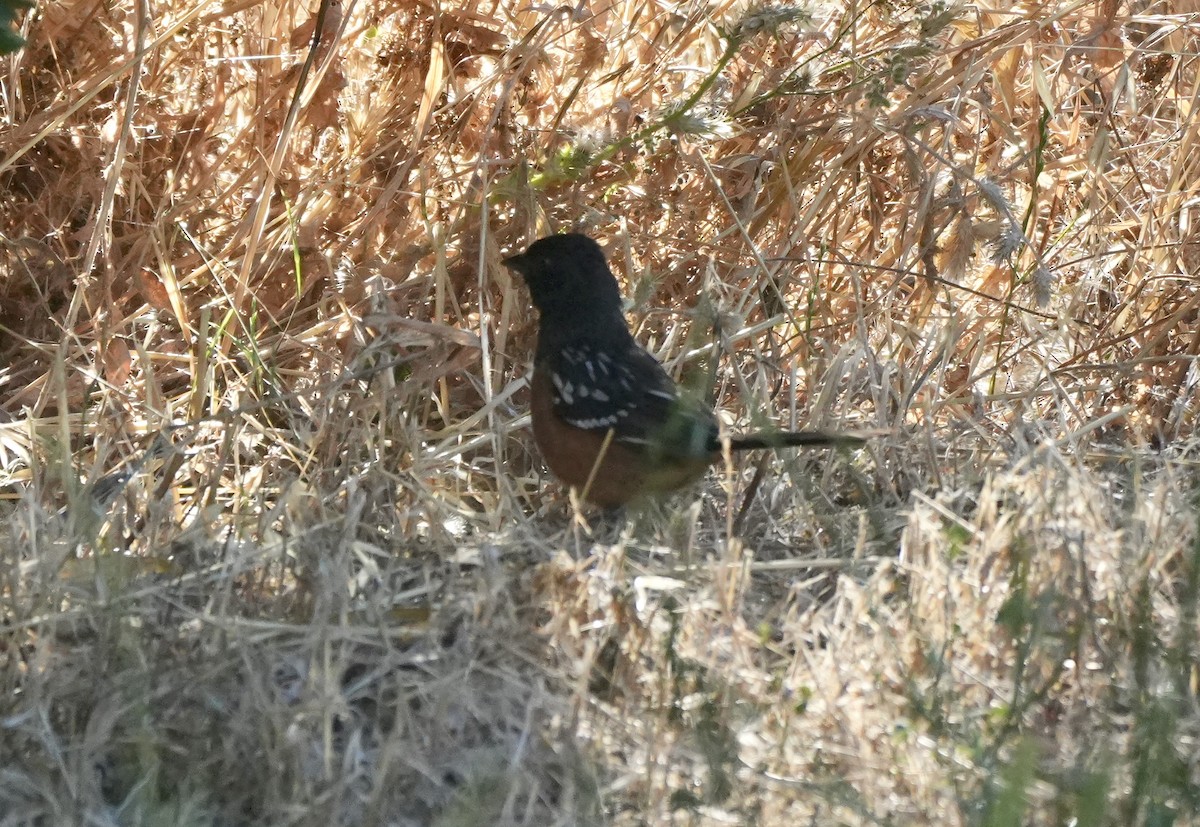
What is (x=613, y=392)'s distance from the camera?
3270 mm

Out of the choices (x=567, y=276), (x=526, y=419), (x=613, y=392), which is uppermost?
(x=567, y=276)

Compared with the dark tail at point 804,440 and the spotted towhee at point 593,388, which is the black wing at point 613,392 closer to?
the spotted towhee at point 593,388

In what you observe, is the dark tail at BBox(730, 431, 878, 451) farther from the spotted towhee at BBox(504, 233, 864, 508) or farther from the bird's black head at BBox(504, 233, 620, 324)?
the bird's black head at BBox(504, 233, 620, 324)

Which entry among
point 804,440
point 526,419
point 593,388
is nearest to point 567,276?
point 593,388

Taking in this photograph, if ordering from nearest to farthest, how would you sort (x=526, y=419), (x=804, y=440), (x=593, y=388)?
(x=804, y=440)
(x=593, y=388)
(x=526, y=419)

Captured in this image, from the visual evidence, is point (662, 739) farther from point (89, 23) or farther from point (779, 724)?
point (89, 23)

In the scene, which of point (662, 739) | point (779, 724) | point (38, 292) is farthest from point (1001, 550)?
point (38, 292)

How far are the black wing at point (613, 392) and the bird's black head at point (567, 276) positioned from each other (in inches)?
3.8

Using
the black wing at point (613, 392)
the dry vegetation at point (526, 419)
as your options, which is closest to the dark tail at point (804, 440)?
the dry vegetation at point (526, 419)

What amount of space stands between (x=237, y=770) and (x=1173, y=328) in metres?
2.91

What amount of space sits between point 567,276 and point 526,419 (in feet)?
1.29

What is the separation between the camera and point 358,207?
12.3 ft

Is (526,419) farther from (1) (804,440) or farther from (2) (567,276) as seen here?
(1) (804,440)

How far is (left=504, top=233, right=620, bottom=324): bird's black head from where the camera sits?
10.7ft
